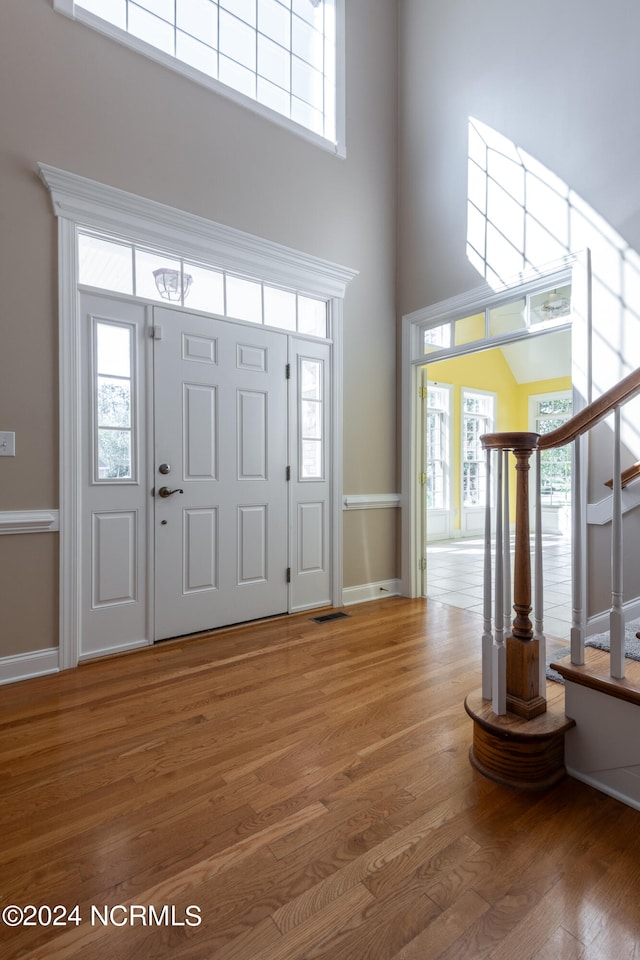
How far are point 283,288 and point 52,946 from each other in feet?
11.8

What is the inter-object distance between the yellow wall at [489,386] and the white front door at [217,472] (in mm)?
4937

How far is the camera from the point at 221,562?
334cm

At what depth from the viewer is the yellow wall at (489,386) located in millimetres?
8289

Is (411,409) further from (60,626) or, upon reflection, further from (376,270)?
(60,626)

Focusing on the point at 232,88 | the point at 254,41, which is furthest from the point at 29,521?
the point at 254,41

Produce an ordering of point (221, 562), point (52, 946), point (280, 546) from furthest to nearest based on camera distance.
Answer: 1. point (280, 546)
2. point (221, 562)
3. point (52, 946)

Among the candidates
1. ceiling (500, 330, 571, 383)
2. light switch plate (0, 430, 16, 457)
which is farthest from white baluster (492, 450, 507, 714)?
ceiling (500, 330, 571, 383)

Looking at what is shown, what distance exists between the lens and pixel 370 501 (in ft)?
13.6

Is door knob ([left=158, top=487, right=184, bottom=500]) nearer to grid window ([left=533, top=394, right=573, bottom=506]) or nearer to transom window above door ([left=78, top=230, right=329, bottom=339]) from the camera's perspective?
transom window above door ([left=78, top=230, right=329, bottom=339])

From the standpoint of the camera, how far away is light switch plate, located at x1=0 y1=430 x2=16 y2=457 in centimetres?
254

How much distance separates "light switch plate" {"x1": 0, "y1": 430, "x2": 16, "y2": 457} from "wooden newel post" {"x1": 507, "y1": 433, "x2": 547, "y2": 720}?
247 cm

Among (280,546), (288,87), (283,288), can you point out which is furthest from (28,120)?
(280,546)

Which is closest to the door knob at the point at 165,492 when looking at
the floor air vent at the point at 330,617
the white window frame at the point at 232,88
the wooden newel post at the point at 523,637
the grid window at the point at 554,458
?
the floor air vent at the point at 330,617

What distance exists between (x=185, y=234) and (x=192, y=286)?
1.03 ft
